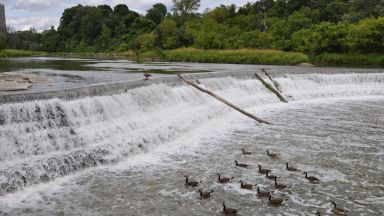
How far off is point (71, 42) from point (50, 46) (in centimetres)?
422

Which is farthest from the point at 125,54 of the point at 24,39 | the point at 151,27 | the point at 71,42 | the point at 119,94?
the point at 119,94

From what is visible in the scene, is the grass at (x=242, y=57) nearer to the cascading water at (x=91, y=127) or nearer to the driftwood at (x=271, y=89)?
the driftwood at (x=271, y=89)

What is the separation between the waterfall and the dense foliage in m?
22.1

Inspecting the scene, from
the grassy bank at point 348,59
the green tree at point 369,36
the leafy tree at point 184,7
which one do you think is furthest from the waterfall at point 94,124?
the leafy tree at point 184,7

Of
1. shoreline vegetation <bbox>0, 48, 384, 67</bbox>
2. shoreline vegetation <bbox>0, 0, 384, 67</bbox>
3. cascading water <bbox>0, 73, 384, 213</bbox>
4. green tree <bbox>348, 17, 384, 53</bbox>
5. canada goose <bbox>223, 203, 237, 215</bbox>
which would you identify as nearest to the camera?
canada goose <bbox>223, 203, 237, 215</bbox>

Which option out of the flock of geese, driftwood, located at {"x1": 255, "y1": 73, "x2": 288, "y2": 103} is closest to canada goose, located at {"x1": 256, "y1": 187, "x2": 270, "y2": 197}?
the flock of geese

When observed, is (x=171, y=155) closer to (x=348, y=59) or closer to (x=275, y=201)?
(x=275, y=201)

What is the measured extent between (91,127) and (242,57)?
30.7m

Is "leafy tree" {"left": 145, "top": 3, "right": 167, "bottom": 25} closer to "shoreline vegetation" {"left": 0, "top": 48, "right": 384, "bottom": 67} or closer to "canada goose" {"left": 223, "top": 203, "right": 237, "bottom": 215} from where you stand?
"shoreline vegetation" {"left": 0, "top": 48, "right": 384, "bottom": 67}

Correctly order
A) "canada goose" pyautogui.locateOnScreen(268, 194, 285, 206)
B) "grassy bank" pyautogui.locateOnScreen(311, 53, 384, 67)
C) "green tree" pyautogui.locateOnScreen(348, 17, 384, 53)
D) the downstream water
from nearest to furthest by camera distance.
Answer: "canada goose" pyautogui.locateOnScreen(268, 194, 285, 206), the downstream water, "grassy bank" pyautogui.locateOnScreen(311, 53, 384, 67), "green tree" pyautogui.locateOnScreen(348, 17, 384, 53)

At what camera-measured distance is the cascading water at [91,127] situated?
984 centimetres

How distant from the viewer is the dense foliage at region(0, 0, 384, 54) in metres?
38.9

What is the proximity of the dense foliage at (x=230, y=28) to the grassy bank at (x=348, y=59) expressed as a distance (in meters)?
1.08

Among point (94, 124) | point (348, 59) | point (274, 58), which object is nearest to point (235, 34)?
point (274, 58)
